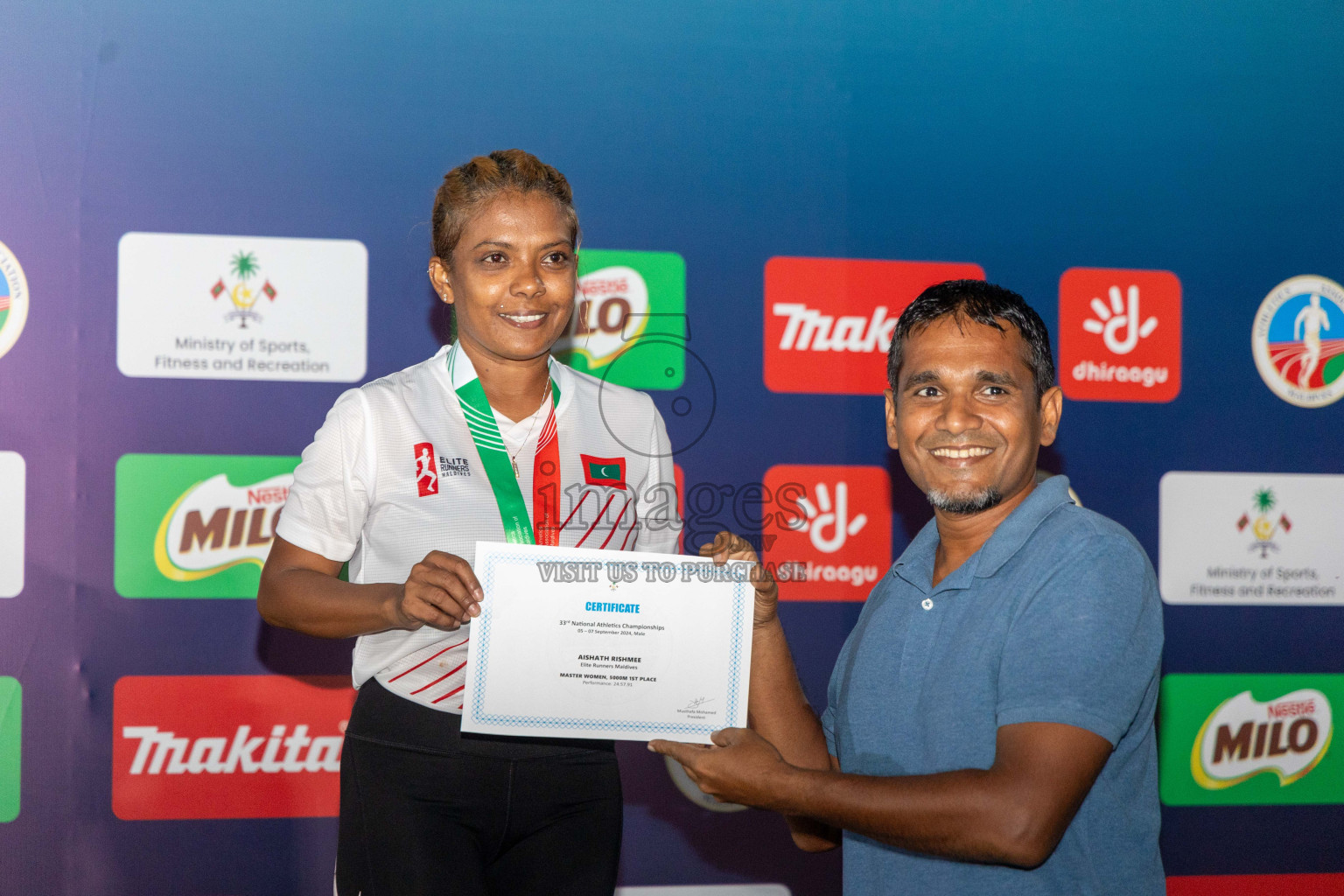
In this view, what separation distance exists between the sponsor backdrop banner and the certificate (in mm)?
1372

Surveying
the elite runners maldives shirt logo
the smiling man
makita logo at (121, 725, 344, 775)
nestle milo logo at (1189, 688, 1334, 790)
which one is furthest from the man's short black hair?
nestle milo logo at (1189, 688, 1334, 790)

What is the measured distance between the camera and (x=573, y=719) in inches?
59.7

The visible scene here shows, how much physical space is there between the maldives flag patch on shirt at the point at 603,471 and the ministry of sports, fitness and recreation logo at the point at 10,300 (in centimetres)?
187

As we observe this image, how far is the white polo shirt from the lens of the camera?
1.56 meters

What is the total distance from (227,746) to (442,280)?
65.6 inches

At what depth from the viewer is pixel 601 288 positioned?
9.33ft

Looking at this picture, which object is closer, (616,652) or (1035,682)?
(1035,682)

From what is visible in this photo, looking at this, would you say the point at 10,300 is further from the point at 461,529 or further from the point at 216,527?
the point at 461,529

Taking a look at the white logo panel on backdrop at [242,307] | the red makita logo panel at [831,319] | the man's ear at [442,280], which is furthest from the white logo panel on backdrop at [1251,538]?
the white logo panel on backdrop at [242,307]

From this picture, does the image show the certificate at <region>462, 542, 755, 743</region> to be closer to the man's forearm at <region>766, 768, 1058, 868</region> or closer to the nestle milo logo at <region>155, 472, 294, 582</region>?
the man's forearm at <region>766, 768, 1058, 868</region>

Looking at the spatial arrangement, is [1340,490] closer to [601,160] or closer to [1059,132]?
[1059,132]

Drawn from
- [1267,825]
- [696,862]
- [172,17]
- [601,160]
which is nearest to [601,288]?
[601,160]

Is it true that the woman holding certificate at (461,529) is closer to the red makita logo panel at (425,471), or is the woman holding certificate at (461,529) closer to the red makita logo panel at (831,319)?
the red makita logo panel at (425,471)

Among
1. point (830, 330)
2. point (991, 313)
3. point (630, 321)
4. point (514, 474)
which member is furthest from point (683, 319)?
point (991, 313)
